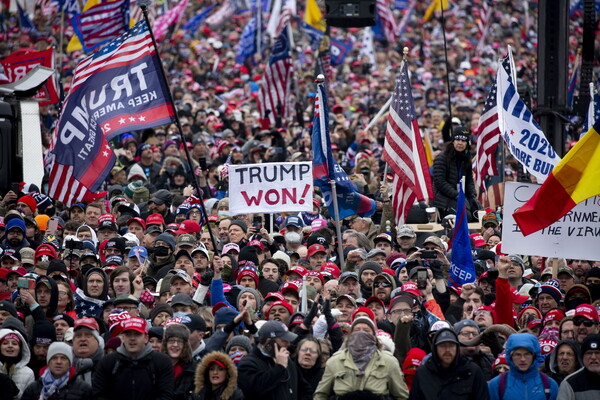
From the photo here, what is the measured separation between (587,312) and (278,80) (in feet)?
50.3

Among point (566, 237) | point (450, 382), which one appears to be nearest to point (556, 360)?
point (450, 382)

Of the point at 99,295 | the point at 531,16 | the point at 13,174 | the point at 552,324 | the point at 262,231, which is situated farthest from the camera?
the point at 531,16

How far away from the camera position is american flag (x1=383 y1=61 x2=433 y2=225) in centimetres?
1811

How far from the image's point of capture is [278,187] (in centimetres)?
1680

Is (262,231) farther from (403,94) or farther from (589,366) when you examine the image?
(589,366)

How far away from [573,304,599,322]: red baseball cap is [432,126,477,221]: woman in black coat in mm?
6122

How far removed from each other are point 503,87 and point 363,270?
13.1 ft

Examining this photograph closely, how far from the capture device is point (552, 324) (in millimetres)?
13172

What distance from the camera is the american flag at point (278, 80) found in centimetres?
2731

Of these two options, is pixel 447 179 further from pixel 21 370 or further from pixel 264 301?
pixel 21 370

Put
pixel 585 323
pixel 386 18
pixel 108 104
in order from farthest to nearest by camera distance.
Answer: pixel 386 18
pixel 108 104
pixel 585 323

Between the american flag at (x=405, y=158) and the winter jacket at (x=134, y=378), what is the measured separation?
22.4 feet

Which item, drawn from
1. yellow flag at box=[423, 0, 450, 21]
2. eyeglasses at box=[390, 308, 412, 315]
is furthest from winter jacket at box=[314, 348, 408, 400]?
yellow flag at box=[423, 0, 450, 21]

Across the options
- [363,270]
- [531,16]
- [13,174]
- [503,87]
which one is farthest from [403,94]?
[531,16]
